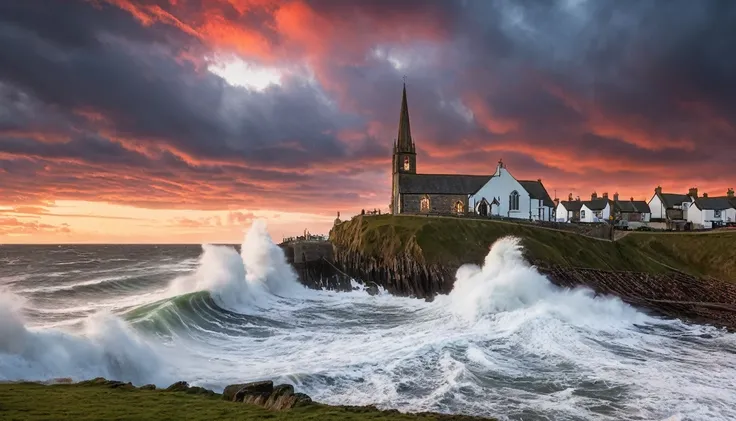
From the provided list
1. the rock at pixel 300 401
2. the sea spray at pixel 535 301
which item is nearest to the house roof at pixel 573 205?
the sea spray at pixel 535 301

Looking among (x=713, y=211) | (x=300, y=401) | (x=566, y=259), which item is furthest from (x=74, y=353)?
(x=713, y=211)

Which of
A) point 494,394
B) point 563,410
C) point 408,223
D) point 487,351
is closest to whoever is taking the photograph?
point 563,410

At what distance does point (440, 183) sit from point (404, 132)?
457 inches

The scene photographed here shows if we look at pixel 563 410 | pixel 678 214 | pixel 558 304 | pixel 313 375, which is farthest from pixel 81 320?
pixel 678 214

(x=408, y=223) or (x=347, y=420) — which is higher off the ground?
(x=408, y=223)

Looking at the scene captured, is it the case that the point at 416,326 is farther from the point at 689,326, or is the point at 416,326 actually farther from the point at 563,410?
the point at 689,326

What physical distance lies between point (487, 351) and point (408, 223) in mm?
37794

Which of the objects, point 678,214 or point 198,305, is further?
point 678,214

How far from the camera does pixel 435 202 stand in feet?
240

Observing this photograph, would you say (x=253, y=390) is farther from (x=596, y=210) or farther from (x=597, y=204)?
(x=597, y=204)

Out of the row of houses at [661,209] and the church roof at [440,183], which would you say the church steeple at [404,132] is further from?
the row of houses at [661,209]

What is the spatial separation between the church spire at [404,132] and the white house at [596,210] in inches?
1645

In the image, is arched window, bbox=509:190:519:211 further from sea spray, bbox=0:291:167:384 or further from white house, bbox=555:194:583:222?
sea spray, bbox=0:291:167:384

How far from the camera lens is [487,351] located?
78.5 ft
